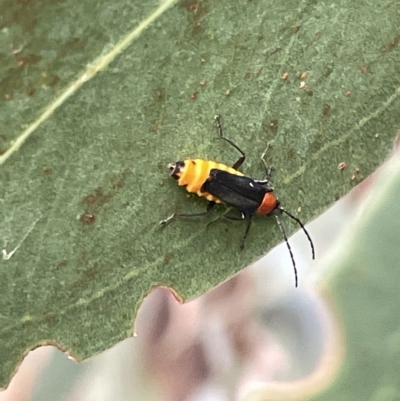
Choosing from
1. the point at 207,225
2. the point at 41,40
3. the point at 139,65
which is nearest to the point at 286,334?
the point at 207,225

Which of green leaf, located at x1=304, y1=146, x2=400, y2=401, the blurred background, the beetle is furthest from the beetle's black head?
green leaf, located at x1=304, y1=146, x2=400, y2=401

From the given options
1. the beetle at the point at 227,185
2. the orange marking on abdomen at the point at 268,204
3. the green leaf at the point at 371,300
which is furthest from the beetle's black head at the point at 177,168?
Answer: the green leaf at the point at 371,300

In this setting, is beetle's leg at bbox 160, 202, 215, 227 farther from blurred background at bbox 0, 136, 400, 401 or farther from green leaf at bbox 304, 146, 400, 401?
green leaf at bbox 304, 146, 400, 401

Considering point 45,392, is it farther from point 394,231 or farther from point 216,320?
point 394,231

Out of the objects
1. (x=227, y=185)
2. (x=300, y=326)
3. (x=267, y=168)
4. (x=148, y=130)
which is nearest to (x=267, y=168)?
(x=267, y=168)

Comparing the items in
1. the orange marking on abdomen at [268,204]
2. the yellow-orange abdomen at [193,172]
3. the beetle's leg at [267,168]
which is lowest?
the orange marking on abdomen at [268,204]

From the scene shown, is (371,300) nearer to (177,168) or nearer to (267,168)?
(267,168)

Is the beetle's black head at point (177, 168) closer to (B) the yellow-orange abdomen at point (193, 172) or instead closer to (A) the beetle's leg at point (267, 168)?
(B) the yellow-orange abdomen at point (193, 172)
